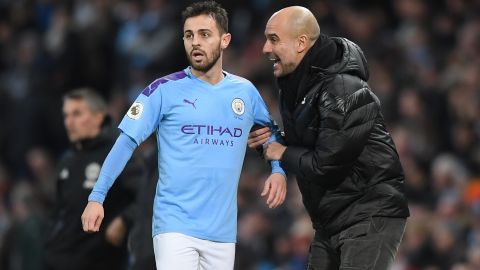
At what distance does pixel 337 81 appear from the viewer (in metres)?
6.04

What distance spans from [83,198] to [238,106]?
261cm

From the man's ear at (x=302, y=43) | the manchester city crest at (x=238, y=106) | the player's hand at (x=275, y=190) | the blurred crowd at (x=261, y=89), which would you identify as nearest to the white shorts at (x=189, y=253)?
the player's hand at (x=275, y=190)

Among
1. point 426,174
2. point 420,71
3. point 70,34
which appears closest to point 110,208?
point 426,174

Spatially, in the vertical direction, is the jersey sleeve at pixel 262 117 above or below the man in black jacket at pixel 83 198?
above

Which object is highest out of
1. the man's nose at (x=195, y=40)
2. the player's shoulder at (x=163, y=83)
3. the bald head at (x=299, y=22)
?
the bald head at (x=299, y=22)

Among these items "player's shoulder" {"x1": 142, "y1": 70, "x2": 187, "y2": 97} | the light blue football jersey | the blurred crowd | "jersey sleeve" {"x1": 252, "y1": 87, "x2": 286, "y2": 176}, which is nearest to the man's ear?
"jersey sleeve" {"x1": 252, "y1": 87, "x2": 286, "y2": 176}

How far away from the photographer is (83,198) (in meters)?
8.37

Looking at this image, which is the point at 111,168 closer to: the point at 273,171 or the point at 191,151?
the point at 191,151

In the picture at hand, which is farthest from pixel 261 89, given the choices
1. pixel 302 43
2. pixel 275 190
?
pixel 275 190

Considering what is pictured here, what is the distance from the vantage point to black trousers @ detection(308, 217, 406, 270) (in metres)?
6.06

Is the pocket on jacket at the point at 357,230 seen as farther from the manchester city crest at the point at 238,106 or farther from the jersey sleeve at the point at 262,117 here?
the manchester city crest at the point at 238,106

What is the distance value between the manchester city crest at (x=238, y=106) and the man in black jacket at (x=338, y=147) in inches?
11.2

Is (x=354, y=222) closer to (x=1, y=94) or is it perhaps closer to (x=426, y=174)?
(x=426, y=174)

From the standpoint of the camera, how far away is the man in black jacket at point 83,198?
8.35m
